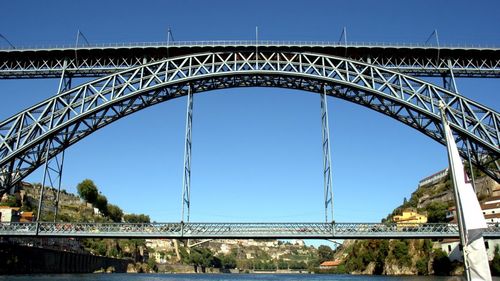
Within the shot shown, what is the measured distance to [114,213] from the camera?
456ft

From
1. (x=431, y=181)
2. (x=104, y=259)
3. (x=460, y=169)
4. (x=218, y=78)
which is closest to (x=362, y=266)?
(x=104, y=259)

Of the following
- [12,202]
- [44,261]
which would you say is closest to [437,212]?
[44,261]

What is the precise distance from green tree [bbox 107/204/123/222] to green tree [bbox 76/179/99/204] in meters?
8.86

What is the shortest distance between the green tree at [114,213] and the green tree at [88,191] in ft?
29.1

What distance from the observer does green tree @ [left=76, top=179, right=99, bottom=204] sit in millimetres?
125812

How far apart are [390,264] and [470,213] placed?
7749 centimetres

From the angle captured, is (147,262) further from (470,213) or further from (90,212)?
(470,213)

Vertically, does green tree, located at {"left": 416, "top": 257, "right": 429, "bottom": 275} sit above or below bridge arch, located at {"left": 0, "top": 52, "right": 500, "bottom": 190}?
below

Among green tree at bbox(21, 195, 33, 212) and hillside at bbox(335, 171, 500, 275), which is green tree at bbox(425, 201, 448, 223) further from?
green tree at bbox(21, 195, 33, 212)

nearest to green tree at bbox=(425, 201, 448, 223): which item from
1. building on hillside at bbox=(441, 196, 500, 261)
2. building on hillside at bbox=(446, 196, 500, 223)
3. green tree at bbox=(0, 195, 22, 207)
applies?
building on hillside at bbox=(441, 196, 500, 261)

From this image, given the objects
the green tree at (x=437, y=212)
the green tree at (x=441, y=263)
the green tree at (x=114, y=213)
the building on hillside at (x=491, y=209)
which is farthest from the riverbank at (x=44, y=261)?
the green tree at (x=437, y=212)

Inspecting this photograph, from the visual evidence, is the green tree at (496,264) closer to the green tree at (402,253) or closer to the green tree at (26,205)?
the green tree at (402,253)

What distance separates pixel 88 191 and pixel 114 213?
15348mm

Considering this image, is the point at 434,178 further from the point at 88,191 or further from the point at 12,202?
the point at 12,202
